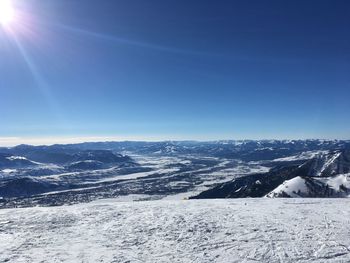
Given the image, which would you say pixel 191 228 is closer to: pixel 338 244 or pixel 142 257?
pixel 142 257

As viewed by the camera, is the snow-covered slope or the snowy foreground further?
the snow-covered slope

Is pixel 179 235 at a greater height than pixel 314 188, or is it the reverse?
pixel 179 235

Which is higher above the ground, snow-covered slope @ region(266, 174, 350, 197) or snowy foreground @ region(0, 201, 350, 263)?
snowy foreground @ region(0, 201, 350, 263)

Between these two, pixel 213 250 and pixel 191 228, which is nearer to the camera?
pixel 213 250

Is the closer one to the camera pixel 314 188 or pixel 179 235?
pixel 179 235

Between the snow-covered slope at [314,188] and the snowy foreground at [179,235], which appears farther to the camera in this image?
the snow-covered slope at [314,188]

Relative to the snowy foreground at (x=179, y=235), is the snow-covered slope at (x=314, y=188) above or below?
below

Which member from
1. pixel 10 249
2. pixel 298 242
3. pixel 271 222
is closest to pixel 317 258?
pixel 298 242

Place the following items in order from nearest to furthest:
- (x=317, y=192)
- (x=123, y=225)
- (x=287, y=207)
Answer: (x=123, y=225)
(x=287, y=207)
(x=317, y=192)
